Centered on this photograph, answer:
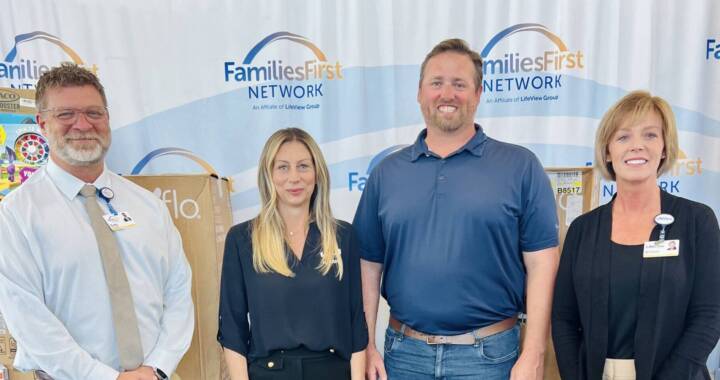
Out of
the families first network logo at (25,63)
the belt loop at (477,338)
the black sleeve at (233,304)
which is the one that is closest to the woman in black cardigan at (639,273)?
the belt loop at (477,338)

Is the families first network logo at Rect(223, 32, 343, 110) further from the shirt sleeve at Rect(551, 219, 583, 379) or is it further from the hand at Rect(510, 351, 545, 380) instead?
the hand at Rect(510, 351, 545, 380)

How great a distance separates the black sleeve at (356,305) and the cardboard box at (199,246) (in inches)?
38.6

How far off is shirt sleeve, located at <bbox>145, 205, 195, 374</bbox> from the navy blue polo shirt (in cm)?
86

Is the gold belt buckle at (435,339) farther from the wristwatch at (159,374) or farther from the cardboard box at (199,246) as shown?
the cardboard box at (199,246)

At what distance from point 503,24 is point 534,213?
1.73m

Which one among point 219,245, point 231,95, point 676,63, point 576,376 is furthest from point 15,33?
point 676,63

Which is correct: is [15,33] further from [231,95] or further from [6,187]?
[231,95]

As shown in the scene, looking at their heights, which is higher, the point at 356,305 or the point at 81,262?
the point at 81,262

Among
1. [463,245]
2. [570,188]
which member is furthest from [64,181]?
[570,188]

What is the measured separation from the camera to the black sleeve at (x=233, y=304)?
5.40 ft

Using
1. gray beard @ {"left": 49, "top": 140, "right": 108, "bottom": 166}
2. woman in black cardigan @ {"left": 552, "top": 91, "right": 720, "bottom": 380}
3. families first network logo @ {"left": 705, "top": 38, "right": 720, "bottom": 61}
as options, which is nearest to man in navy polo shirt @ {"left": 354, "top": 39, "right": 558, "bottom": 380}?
woman in black cardigan @ {"left": 552, "top": 91, "right": 720, "bottom": 380}

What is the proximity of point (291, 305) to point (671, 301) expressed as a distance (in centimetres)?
122

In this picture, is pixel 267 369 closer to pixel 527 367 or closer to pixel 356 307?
pixel 356 307

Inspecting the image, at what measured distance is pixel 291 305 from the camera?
1.61 metres
